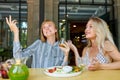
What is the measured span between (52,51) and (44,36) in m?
0.18

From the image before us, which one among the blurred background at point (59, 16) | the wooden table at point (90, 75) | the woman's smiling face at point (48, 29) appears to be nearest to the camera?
the wooden table at point (90, 75)

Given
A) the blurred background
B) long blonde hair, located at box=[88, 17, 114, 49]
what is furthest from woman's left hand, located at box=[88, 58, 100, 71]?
the blurred background

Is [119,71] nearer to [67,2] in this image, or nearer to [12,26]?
[12,26]

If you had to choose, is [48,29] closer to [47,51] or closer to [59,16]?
[47,51]

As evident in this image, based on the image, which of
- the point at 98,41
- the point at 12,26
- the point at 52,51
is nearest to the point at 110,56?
the point at 98,41

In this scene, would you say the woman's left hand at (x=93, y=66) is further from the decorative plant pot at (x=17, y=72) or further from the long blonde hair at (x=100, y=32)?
the decorative plant pot at (x=17, y=72)

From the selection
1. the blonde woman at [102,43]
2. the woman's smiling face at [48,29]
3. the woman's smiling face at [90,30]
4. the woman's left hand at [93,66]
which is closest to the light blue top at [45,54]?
the woman's smiling face at [48,29]

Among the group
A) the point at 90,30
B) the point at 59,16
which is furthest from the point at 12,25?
the point at 59,16

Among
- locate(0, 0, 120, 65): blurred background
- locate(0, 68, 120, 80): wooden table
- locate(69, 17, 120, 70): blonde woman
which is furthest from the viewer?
locate(0, 0, 120, 65): blurred background

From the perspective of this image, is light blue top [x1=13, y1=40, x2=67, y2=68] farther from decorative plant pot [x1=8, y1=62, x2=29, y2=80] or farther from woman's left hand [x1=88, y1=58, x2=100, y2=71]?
decorative plant pot [x1=8, y1=62, x2=29, y2=80]

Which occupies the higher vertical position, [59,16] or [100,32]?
[59,16]

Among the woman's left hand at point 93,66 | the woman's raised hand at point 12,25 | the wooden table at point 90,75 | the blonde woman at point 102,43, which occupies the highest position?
the woman's raised hand at point 12,25

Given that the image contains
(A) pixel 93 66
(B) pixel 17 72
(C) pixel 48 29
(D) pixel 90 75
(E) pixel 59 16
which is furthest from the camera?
(E) pixel 59 16

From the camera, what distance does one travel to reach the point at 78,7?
6387mm
